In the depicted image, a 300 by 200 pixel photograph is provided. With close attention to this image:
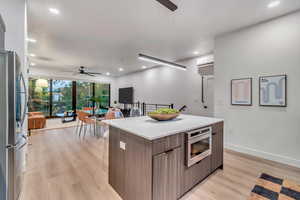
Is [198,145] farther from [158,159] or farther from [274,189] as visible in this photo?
[274,189]

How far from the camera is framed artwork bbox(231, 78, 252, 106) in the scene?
293 centimetres

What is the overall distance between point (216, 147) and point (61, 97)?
824cm

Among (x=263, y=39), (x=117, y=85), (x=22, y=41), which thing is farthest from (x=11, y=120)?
(x=117, y=85)

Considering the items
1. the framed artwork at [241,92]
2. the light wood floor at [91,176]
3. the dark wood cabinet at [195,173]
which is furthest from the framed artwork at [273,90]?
the dark wood cabinet at [195,173]

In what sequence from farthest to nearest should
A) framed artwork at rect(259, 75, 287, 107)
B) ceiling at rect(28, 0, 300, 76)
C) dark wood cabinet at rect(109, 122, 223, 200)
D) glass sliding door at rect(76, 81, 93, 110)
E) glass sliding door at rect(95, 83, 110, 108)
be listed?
glass sliding door at rect(95, 83, 110, 108)
glass sliding door at rect(76, 81, 93, 110)
framed artwork at rect(259, 75, 287, 107)
ceiling at rect(28, 0, 300, 76)
dark wood cabinet at rect(109, 122, 223, 200)

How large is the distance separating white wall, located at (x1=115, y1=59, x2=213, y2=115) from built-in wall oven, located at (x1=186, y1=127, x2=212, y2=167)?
2949 millimetres

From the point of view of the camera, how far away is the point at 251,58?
9.50ft

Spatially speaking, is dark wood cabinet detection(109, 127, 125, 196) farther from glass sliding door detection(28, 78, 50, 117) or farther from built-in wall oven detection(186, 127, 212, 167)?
glass sliding door detection(28, 78, 50, 117)

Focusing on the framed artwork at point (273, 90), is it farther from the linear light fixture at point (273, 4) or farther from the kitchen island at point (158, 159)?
the kitchen island at point (158, 159)

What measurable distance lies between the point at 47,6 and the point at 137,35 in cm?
180

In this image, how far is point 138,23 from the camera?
9.29 feet

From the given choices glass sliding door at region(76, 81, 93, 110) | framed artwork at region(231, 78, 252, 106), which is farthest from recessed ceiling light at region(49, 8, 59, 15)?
glass sliding door at region(76, 81, 93, 110)

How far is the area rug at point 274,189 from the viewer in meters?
1.71

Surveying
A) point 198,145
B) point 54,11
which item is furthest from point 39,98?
point 198,145
